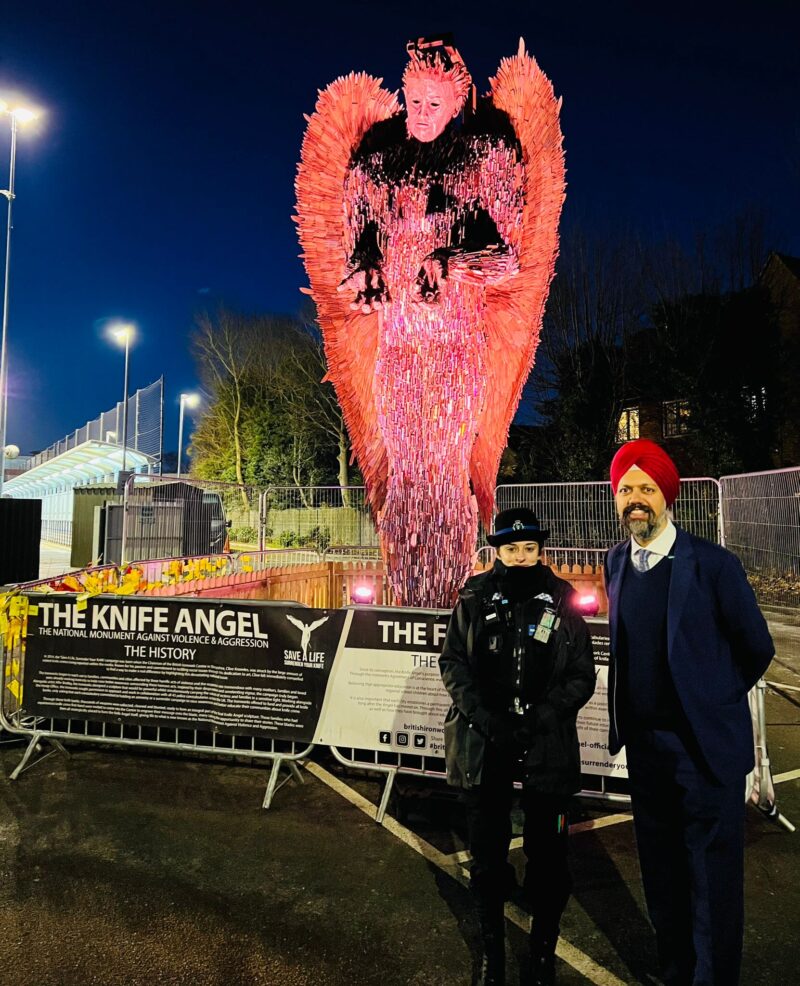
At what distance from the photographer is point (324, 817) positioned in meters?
3.82

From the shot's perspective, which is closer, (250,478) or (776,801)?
(776,801)

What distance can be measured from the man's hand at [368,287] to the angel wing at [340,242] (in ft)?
0.62

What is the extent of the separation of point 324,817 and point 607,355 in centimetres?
1768

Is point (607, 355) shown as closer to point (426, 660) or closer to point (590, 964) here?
point (426, 660)

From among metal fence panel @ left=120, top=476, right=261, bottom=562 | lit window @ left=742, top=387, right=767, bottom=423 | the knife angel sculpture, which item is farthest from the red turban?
lit window @ left=742, top=387, right=767, bottom=423

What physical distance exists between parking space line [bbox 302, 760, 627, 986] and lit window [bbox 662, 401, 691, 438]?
17.1 meters

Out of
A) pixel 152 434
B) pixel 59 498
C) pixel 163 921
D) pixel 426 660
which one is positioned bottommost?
pixel 163 921

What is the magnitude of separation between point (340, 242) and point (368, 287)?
59 cm

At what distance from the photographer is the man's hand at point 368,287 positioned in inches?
222

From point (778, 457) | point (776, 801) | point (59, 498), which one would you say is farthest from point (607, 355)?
point (59, 498)

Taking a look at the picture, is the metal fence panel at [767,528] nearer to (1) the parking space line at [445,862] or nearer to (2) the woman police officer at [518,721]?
(1) the parking space line at [445,862]

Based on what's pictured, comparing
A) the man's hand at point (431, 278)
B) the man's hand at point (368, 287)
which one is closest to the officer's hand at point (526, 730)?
the man's hand at point (431, 278)

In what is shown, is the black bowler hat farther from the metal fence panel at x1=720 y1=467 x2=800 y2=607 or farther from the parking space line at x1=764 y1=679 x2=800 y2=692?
the metal fence panel at x1=720 y1=467 x2=800 y2=607

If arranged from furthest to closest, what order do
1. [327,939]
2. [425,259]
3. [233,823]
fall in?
[425,259]
[233,823]
[327,939]
